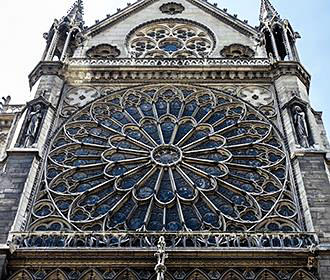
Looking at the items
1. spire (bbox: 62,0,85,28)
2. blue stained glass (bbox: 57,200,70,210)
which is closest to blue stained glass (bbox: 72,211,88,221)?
blue stained glass (bbox: 57,200,70,210)

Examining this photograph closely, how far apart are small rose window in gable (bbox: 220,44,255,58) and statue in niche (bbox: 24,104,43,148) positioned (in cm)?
634

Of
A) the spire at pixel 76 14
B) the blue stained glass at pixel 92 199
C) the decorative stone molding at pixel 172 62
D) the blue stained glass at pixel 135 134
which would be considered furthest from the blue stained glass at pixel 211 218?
the spire at pixel 76 14

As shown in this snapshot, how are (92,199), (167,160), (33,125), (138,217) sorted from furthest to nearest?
(33,125) → (167,160) → (92,199) → (138,217)

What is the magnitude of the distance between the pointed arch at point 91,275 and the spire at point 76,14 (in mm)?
10145

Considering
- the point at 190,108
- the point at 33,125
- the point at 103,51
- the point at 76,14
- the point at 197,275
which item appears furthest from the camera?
the point at 76,14

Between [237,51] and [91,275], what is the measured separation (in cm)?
1016

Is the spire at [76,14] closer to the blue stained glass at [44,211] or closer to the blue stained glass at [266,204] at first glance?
the blue stained glass at [44,211]

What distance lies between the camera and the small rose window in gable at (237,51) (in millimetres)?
19078

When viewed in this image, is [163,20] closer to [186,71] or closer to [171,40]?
[171,40]

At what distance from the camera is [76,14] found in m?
20.4

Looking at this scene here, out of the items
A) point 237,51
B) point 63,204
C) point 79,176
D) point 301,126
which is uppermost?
point 237,51

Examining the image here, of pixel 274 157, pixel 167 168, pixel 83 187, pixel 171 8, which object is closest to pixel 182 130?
pixel 167 168

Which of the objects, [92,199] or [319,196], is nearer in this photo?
[319,196]

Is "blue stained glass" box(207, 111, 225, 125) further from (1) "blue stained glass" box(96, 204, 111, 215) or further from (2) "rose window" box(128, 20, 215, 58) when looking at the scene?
(1) "blue stained glass" box(96, 204, 111, 215)
